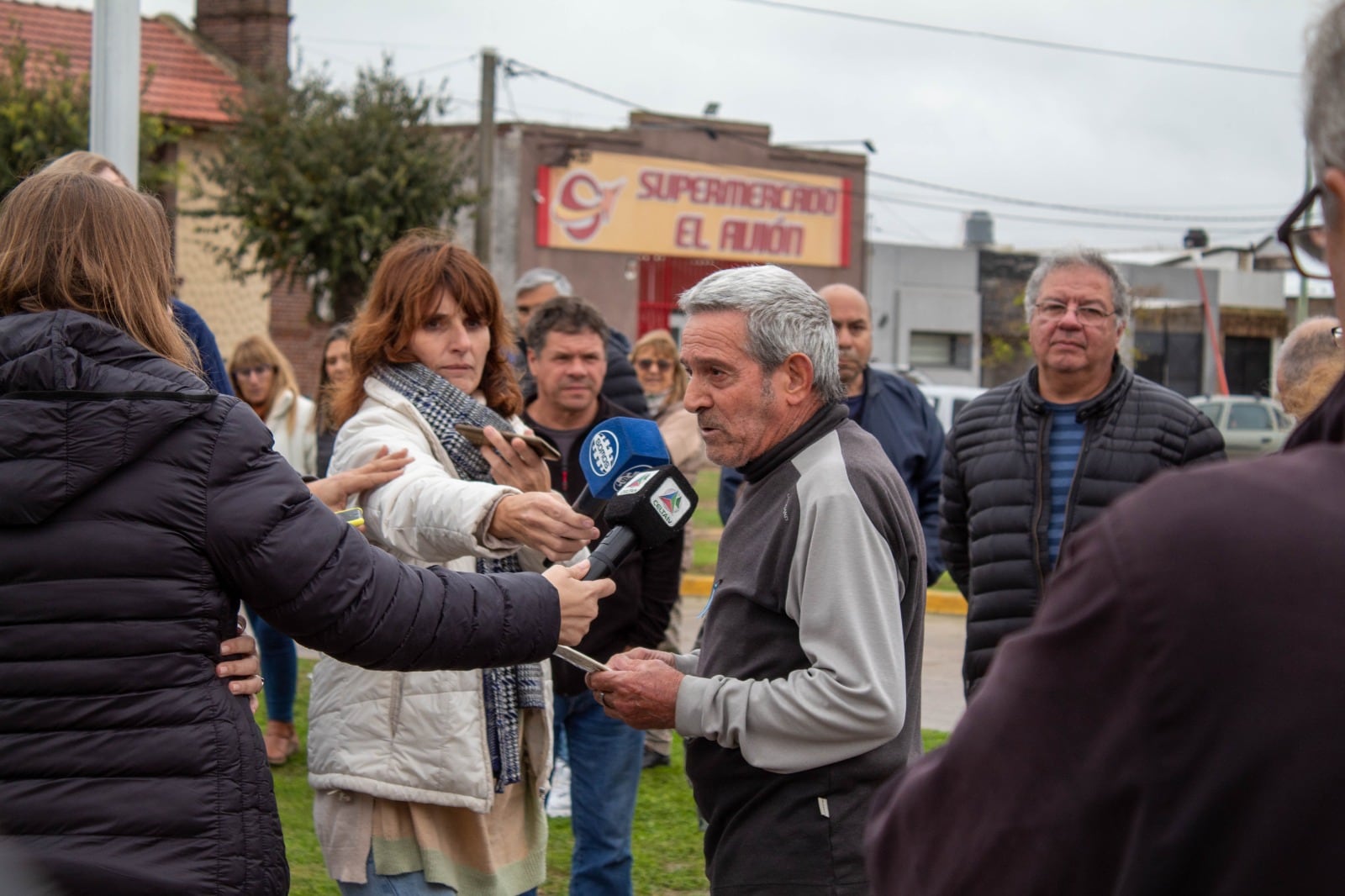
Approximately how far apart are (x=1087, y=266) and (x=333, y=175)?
650 inches

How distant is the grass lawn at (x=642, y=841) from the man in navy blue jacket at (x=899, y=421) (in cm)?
102

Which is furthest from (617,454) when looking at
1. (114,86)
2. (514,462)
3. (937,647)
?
(937,647)

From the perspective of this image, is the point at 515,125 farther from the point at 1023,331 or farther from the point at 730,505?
the point at 730,505

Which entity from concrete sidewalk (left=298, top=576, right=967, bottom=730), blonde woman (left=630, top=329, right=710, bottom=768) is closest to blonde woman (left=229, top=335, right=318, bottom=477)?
concrete sidewalk (left=298, top=576, right=967, bottom=730)

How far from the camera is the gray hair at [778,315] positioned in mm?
2965

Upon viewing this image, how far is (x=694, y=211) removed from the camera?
3197 centimetres

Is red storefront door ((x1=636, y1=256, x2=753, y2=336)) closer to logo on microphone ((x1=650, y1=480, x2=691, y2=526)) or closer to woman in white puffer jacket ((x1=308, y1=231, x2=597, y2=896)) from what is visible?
woman in white puffer jacket ((x1=308, y1=231, x2=597, y2=896))

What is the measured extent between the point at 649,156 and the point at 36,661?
29982mm

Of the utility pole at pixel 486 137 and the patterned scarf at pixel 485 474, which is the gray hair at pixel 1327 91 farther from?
the utility pole at pixel 486 137

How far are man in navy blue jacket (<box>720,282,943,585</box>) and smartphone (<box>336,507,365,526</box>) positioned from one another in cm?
287

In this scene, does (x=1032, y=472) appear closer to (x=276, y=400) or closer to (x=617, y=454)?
(x=617, y=454)

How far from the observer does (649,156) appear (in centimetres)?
3128

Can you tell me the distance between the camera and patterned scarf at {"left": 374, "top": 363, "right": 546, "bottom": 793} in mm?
3361

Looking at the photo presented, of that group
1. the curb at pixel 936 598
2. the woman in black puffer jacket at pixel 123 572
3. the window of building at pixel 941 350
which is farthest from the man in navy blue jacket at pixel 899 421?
the window of building at pixel 941 350
